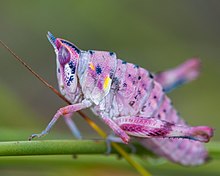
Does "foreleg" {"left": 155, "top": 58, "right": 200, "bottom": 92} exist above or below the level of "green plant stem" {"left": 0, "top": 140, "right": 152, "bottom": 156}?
above

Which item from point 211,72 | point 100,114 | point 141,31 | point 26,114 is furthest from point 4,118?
point 211,72

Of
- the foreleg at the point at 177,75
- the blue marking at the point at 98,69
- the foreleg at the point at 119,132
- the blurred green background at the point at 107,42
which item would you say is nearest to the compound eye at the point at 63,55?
the blue marking at the point at 98,69

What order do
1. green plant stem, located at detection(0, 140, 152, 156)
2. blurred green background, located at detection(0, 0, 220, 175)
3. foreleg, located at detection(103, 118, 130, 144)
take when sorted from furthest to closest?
blurred green background, located at detection(0, 0, 220, 175), foreleg, located at detection(103, 118, 130, 144), green plant stem, located at detection(0, 140, 152, 156)

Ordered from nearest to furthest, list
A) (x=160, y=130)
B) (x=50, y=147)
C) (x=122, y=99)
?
(x=50, y=147) < (x=160, y=130) < (x=122, y=99)

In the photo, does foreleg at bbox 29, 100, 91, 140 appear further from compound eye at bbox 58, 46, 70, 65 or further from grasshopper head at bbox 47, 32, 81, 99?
compound eye at bbox 58, 46, 70, 65

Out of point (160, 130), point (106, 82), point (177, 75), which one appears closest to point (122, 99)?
point (106, 82)

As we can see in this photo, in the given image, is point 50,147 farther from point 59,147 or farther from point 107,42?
point 107,42

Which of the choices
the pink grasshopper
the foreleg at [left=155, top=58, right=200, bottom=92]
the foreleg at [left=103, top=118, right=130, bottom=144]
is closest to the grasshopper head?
the pink grasshopper
